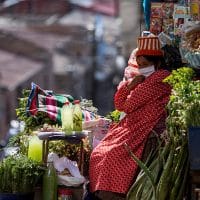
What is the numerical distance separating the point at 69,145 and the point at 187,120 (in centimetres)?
158

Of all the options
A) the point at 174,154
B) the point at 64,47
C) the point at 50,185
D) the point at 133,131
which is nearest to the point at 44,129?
the point at 50,185

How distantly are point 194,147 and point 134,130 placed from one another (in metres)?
0.85

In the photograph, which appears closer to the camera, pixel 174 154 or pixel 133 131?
pixel 174 154

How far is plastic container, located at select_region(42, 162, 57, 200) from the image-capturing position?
6.03 meters

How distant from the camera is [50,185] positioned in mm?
6031

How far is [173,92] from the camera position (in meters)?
5.50

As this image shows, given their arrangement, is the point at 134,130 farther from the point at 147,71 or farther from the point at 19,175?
the point at 19,175

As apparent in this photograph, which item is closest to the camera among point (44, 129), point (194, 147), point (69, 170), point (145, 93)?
point (194, 147)

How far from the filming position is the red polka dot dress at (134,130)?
5938mm

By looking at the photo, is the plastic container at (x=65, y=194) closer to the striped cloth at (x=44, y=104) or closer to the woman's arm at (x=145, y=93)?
the woman's arm at (x=145, y=93)

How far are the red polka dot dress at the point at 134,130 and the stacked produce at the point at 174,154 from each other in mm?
202

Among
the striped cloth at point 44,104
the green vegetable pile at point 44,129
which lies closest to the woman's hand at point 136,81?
the green vegetable pile at point 44,129

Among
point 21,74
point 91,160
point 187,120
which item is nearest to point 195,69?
point 187,120

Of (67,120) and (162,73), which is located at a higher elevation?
(162,73)
